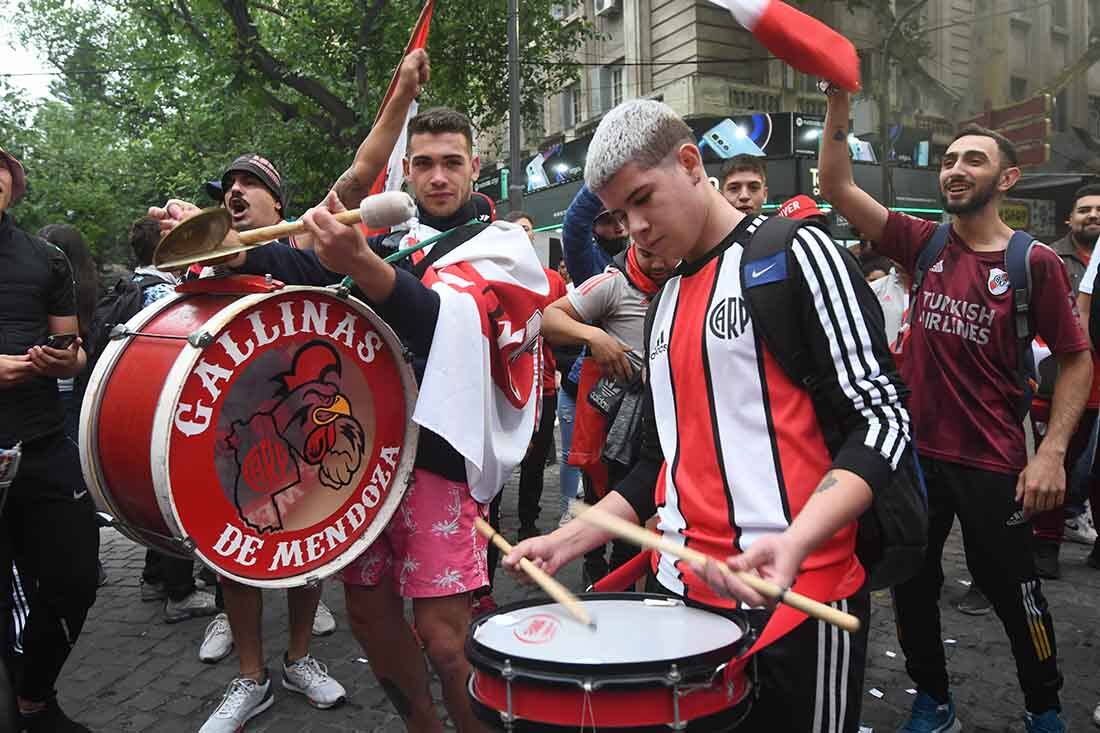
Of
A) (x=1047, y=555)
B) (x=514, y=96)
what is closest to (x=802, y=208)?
(x=1047, y=555)

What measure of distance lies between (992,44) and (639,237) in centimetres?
1954

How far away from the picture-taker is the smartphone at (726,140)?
18.3 metres

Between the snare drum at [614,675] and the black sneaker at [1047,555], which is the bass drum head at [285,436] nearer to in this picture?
the snare drum at [614,675]

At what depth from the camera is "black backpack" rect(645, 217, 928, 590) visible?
1.70 meters

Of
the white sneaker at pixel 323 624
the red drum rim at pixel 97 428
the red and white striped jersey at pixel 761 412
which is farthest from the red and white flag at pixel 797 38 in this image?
the white sneaker at pixel 323 624

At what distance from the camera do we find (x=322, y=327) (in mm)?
2424

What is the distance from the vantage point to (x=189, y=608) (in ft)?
16.1

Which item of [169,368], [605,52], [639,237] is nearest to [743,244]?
[639,237]

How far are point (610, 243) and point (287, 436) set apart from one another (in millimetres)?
3110

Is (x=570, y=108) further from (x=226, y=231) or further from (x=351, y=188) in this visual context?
(x=226, y=231)

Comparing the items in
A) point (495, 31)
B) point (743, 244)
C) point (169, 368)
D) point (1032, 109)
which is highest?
point (495, 31)

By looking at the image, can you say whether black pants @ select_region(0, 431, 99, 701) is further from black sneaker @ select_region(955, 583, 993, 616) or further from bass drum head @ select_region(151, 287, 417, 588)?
black sneaker @ select_region(955, 583, 993, 616)

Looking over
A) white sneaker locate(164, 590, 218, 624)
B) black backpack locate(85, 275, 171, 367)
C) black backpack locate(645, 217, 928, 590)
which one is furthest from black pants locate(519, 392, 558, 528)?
black backpack locate(645, 217, 928, 590)

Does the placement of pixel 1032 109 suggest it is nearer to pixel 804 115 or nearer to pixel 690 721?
pixel 804 115
